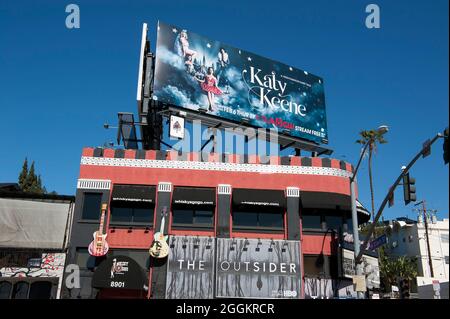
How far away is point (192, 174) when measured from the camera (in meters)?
28.0

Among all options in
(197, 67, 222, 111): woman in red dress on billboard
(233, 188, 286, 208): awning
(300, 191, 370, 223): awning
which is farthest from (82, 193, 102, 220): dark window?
(300, 191, 370, 223): awning

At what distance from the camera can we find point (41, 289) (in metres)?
25.0

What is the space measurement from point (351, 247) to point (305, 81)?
539 inches

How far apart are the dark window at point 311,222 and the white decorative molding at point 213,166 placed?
282 cm

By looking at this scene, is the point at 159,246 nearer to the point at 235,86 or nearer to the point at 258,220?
→ the point at 258,220

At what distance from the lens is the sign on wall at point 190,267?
82.5 feet

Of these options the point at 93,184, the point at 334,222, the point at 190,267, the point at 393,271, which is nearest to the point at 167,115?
the point at 93,184

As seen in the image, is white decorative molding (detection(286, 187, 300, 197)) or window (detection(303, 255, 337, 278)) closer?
window (detection(303, 255, 337, 278))

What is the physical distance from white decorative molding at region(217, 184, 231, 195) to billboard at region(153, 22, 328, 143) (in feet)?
16.8

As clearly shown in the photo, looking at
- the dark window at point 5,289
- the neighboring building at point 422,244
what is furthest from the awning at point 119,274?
the neighboring building at point 422,244

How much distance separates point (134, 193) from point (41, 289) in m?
7.38

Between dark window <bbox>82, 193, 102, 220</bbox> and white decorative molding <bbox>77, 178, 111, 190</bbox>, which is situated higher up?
white decorative molding <bbox>77, 178, 111, 190</bbox>

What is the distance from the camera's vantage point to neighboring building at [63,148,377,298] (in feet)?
83.1

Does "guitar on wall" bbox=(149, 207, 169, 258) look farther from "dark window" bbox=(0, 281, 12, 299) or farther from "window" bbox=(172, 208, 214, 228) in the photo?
"dark window" bbox=(0, 281, 12, 299)
